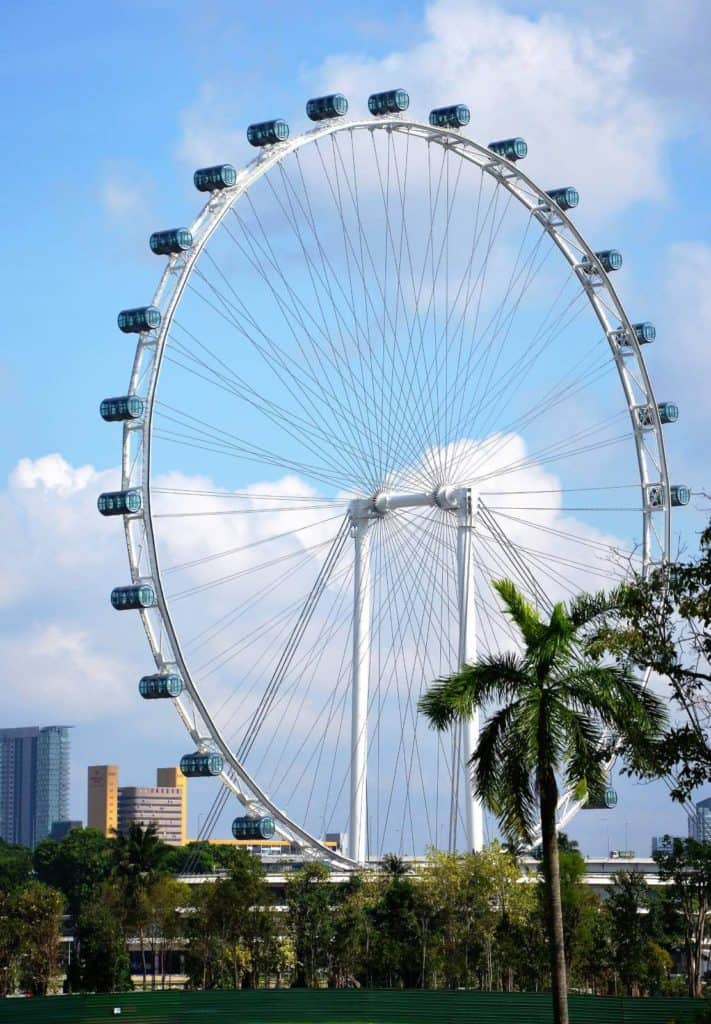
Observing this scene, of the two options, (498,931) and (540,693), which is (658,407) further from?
(540,693)

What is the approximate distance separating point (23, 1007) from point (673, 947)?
139ft

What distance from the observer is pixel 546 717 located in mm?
34500

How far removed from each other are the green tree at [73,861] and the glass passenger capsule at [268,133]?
10155cm

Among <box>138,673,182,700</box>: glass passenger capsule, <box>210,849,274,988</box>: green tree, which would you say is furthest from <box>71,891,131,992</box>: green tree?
<box>138,673,182,700</box>: glass passenger capsule

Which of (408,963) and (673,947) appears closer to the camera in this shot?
(408,963)

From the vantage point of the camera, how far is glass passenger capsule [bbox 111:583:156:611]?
6625cm

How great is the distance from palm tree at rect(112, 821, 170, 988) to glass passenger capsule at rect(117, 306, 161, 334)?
2833cm

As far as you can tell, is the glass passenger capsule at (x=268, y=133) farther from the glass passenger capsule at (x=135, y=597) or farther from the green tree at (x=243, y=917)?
the green tree at (x=243, y=917)

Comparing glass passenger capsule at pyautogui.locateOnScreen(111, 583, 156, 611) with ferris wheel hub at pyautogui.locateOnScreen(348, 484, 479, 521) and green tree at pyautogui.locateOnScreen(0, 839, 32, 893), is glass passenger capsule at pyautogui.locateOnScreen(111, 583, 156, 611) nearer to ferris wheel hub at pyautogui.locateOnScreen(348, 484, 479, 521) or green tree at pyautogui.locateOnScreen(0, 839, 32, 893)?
ferris wheel hub at pyautogui.locateOnScreen(348, 484, 479, 521)

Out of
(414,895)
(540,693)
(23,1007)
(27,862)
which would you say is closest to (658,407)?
(414,895)

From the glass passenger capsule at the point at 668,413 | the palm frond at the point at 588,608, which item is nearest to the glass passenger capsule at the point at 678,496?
the glass passenger capsule at the point at 668,413

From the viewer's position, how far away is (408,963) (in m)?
75.3

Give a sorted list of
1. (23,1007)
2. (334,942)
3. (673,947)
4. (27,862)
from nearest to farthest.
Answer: (23,1007)
(334,942)
(673,947)
(27,862)

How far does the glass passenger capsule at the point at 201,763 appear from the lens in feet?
225
